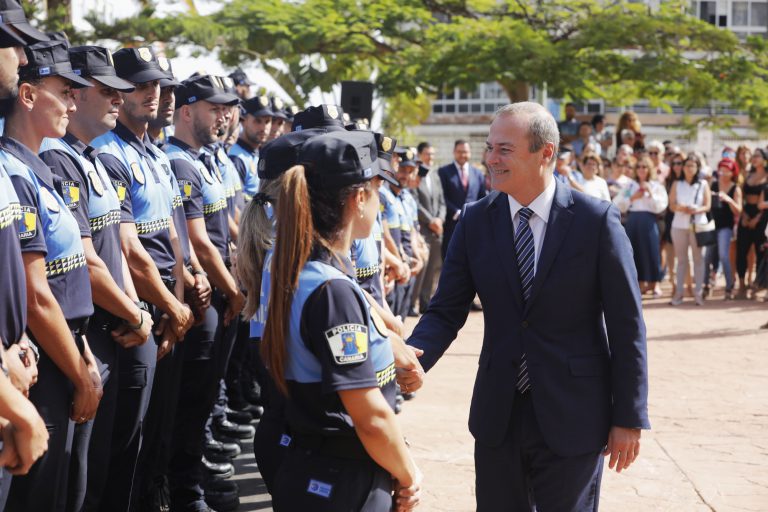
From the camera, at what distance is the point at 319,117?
5527mm

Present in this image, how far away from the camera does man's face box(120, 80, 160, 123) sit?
17.2 feet

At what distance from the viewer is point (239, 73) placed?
9773 mm

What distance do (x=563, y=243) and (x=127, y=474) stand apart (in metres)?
2.34

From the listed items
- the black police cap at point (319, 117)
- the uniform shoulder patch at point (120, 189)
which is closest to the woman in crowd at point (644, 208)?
the black police cap at point (319, 117)

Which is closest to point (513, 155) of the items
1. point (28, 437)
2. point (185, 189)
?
point (28, 437)

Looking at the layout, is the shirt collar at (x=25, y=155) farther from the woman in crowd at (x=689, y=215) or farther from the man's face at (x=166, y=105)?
the woman in crowd at (x=689, y=215)

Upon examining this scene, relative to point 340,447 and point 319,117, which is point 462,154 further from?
point 340,447

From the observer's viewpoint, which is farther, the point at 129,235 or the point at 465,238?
the point at 129,235

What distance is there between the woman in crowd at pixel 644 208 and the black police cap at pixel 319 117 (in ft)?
35.0

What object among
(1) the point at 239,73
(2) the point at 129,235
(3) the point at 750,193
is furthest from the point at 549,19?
(2) the point at 129,235

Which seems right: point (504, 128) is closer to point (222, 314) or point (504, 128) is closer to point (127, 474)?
point (127, 474)

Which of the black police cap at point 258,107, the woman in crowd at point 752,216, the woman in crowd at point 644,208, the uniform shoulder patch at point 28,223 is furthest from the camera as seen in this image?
the woman in crowd at point 644,208

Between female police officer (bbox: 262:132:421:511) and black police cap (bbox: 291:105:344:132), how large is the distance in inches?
95.7

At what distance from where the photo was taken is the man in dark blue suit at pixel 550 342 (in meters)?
3.69
